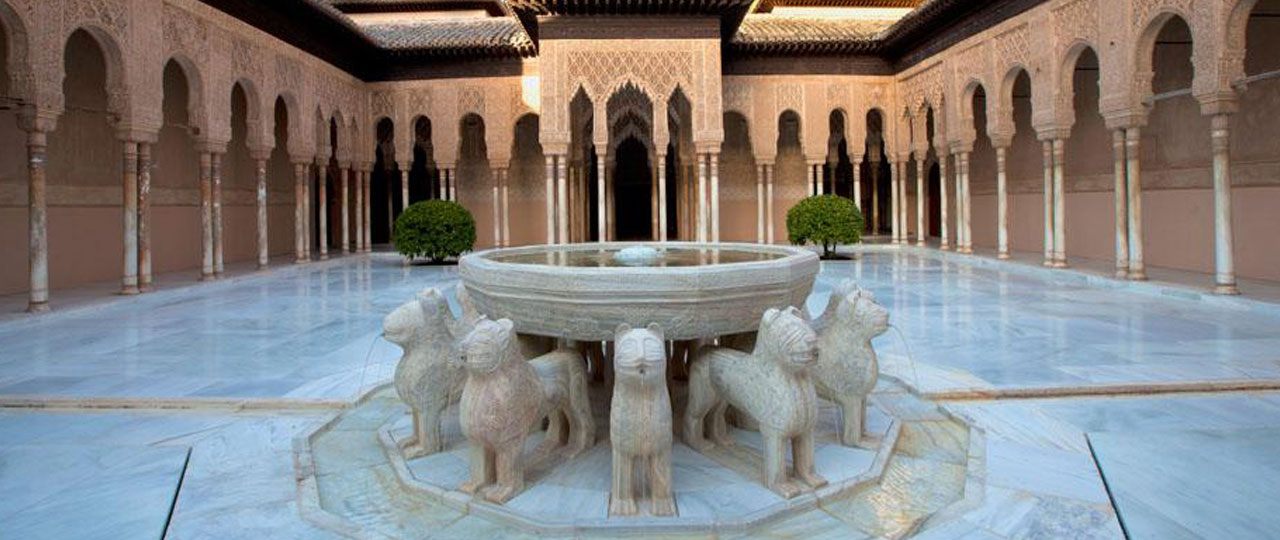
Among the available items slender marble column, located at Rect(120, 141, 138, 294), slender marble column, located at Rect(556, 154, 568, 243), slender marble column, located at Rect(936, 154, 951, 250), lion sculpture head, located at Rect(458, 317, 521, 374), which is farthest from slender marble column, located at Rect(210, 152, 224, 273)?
slender marble column, located at Rect(936, 154, 951, 250)

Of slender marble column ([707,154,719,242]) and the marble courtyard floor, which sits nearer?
the marble courtyard floor

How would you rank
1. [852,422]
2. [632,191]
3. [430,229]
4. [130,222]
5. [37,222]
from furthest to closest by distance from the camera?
[632,191] → [430,229] → [130,222] → [37,222] → [852,422]

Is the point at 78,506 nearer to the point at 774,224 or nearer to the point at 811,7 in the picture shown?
the point at 774,224

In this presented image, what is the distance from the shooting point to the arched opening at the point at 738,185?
19.5 m

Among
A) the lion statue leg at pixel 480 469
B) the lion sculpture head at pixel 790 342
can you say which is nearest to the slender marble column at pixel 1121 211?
the lion sculpture head at pixel 790 342

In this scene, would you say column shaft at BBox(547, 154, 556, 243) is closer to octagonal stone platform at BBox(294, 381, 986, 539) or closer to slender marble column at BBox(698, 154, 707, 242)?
slender marble column at BBox(698, 154, 707, 242)

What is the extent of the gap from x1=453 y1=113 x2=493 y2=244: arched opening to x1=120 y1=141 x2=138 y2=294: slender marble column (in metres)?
10.1

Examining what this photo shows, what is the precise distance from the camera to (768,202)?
17359 mm

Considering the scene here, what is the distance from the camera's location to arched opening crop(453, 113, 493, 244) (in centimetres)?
1944

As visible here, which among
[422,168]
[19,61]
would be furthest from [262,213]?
[422,168]

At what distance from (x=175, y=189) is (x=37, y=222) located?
5.19 m

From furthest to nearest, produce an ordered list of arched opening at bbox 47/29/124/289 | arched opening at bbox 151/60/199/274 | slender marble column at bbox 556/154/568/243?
slender marble column at bbox 556/154/568/243 < arched opening at bbox 151/60/199/274 < arched opening at bbox 47/29/124/289

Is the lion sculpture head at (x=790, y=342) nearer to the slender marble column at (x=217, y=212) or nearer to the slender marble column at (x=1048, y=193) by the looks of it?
the slender marble column at (x=1048, y=193)

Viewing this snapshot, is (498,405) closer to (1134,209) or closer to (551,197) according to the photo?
(1134,209)
